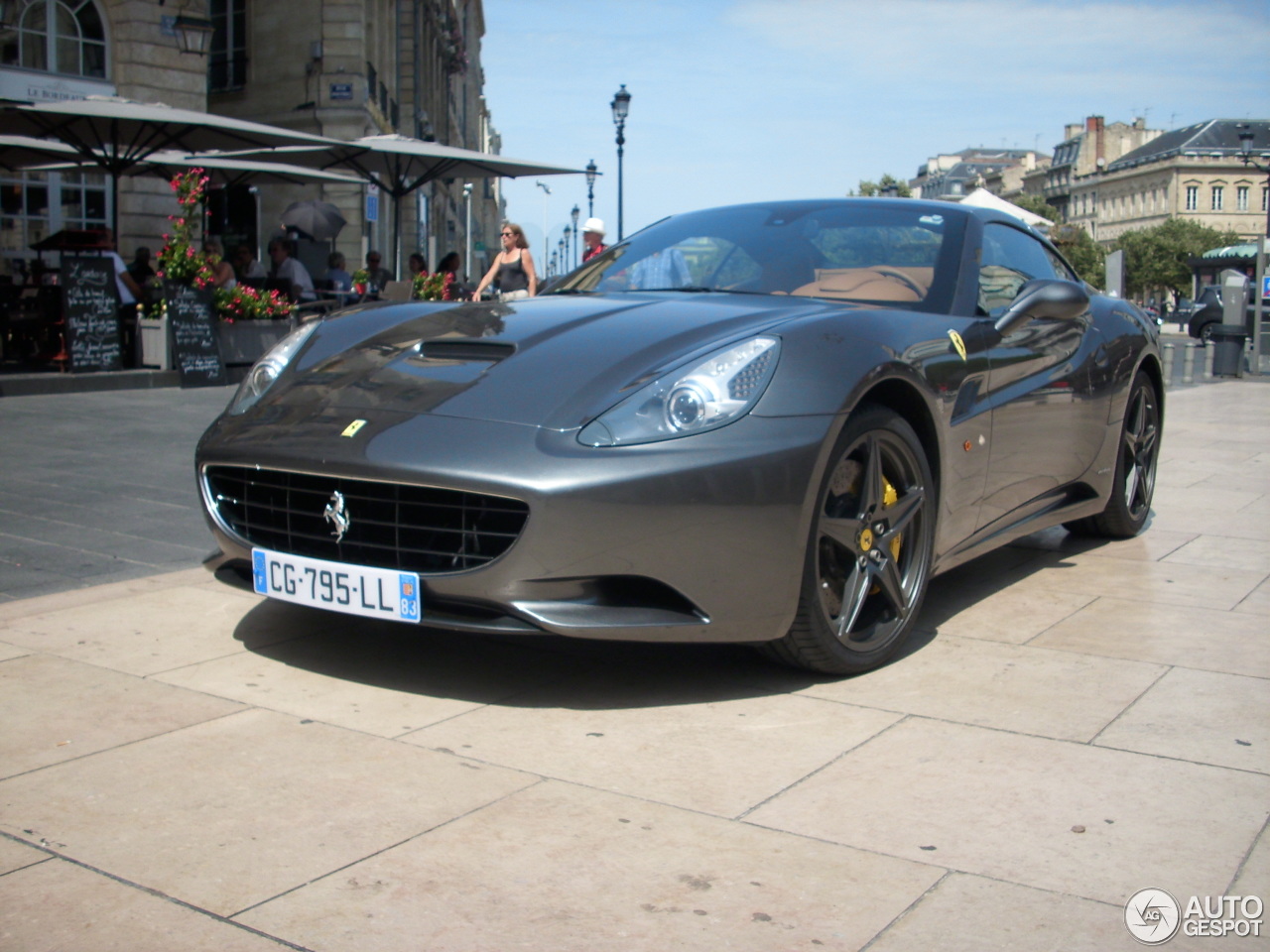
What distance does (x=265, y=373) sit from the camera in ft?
12.2

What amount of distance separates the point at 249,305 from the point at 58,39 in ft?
25.8

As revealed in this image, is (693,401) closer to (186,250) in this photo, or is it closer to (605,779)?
(605,779)

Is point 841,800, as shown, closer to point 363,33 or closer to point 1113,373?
point 1113,373

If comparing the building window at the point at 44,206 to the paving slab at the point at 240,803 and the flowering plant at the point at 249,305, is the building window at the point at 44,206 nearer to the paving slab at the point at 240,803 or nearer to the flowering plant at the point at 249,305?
the flowering plant at the point at 249,305

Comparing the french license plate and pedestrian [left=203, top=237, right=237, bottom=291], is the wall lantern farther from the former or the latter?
the french license plate

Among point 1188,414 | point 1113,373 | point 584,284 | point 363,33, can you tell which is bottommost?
point 1188,414

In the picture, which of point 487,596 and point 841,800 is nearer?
point 841,800

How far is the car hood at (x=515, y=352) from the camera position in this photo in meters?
3.13

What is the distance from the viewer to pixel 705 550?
9.84 feet

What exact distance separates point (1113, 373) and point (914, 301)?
1.41 m

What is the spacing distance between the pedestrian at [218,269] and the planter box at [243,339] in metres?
0.40

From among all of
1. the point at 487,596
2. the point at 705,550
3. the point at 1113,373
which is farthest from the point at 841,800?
the point at 1113,373

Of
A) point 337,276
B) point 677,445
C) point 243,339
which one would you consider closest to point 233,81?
point 337,276

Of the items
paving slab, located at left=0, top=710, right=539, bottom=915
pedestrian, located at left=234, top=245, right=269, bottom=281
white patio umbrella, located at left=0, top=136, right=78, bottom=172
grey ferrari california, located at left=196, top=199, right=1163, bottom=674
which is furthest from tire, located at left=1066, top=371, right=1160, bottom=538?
white patio umbrella, located at left=0, top=136, right=78, bottom=172
